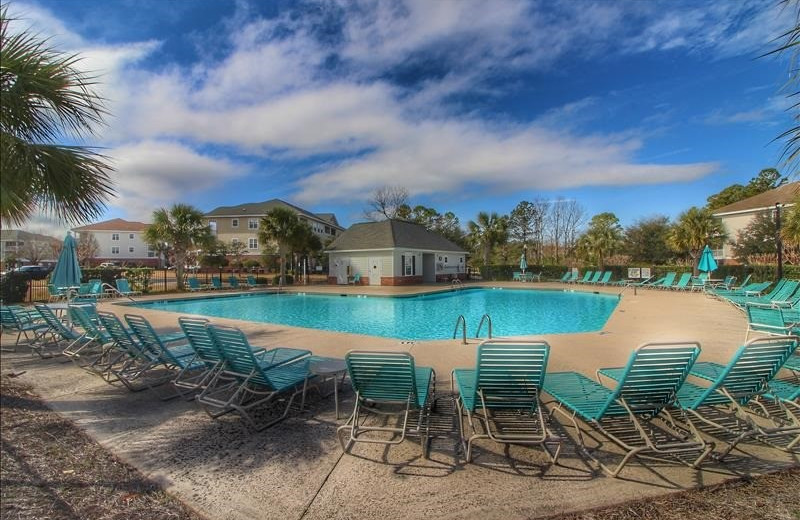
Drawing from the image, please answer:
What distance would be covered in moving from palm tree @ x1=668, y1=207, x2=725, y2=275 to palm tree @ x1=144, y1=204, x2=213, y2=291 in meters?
31.0

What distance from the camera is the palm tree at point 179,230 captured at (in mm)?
21531

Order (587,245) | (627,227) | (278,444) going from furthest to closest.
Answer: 1. (627,227)
2. (587,245)
3. (278,444)

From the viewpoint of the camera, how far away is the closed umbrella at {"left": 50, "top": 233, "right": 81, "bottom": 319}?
1038 cm

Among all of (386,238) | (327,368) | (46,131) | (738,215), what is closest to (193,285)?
(386,238)

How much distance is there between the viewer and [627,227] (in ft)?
128

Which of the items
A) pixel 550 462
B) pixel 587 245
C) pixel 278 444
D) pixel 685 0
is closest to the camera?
pixel 550 462

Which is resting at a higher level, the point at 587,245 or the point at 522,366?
the point at 587,245

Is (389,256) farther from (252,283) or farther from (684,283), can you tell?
(684,283)

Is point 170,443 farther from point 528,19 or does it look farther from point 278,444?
point 528,19

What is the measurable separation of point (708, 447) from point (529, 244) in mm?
43323

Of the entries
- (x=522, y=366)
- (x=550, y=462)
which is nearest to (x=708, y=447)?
(x=550, y=462)

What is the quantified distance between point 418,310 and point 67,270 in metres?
12.1

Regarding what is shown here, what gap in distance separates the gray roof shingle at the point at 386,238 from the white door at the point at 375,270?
0.98m

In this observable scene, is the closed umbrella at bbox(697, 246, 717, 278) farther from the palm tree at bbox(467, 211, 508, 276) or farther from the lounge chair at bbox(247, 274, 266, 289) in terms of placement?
the lounge chair at bbox(247, 274, 266, 289)
